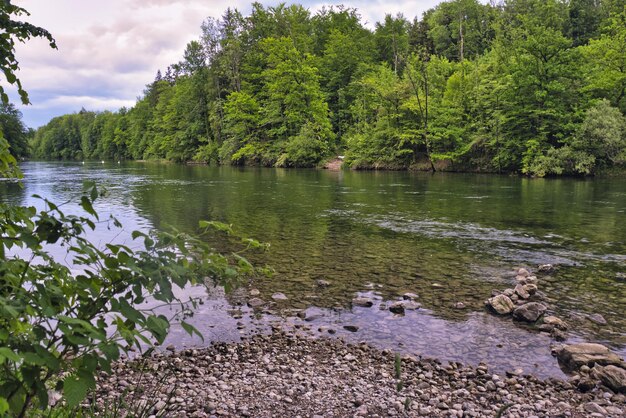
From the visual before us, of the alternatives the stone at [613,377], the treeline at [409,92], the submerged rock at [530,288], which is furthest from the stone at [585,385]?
the treeline at [409,92]

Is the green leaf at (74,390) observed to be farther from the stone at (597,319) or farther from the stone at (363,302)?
the stone at (597,319)

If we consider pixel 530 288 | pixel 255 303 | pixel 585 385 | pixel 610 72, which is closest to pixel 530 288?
pixel 530 288

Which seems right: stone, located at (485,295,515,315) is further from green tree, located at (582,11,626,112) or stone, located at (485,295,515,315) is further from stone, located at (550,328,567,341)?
green tree, located at (582,11,626,112)

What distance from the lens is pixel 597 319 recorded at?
7844 mm

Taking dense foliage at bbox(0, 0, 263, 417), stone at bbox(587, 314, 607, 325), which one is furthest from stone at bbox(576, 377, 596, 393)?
dense foliage at bbox(0, 0, 263, 417)

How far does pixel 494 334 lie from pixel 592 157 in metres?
36.6

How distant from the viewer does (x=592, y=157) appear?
121 feet

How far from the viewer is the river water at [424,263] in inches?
289

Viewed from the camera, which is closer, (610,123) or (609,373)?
(609,373)

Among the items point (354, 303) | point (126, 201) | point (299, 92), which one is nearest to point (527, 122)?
point (299, 92)

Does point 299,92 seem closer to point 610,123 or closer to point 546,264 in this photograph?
point 610,123

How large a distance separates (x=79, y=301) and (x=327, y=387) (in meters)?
3.95

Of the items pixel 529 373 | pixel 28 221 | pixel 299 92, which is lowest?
pixel 529 373

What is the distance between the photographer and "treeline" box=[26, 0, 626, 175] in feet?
131
